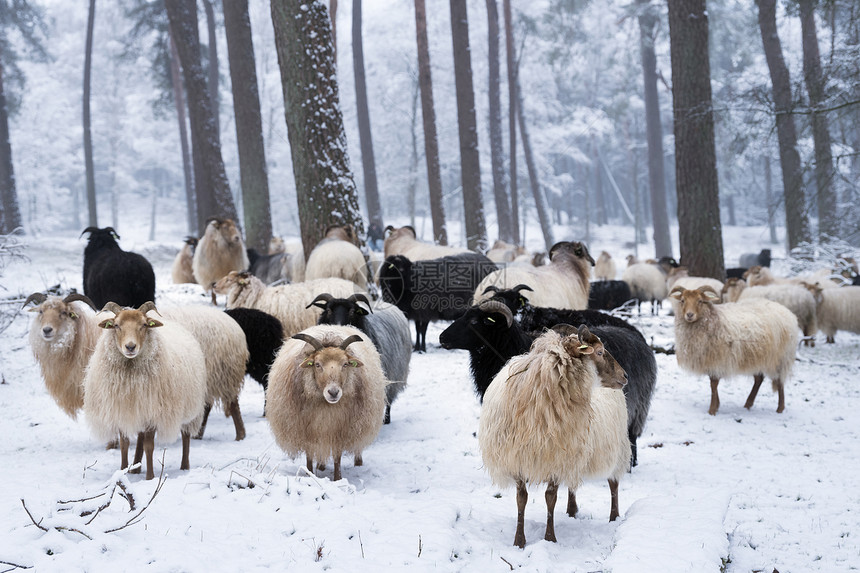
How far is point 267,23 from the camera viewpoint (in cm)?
4209

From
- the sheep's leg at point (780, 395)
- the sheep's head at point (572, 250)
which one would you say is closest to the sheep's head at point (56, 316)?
the sheep's head at point (572, 250)

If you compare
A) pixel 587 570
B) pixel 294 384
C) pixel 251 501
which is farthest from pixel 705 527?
pixel 294 384

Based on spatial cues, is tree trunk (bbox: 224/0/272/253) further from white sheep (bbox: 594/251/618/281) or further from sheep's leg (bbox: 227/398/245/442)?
white sheep (bbox: 594/251/618/281)

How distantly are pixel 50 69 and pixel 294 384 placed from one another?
2143 inches

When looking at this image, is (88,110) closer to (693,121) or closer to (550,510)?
(693,121)

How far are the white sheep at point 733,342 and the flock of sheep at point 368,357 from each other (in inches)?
0.7

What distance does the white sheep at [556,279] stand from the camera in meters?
8.41

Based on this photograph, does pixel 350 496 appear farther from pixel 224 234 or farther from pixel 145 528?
pixel 224 234

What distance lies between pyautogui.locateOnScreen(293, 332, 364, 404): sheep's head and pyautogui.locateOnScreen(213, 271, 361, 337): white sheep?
7.84 ft

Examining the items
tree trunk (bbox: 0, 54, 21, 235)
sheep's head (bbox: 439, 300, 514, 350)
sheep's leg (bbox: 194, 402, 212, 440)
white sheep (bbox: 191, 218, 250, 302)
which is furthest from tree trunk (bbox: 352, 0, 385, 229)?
sheep's head (bbox: 439, 300, 514, 350)

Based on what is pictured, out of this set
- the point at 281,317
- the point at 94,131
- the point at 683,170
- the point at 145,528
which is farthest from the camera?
the point at 94,131

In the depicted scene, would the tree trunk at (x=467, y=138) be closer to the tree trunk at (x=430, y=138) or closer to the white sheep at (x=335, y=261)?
the tree trunk at (x=430, y=138)

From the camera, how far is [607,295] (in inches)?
542

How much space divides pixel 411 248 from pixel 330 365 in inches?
282
